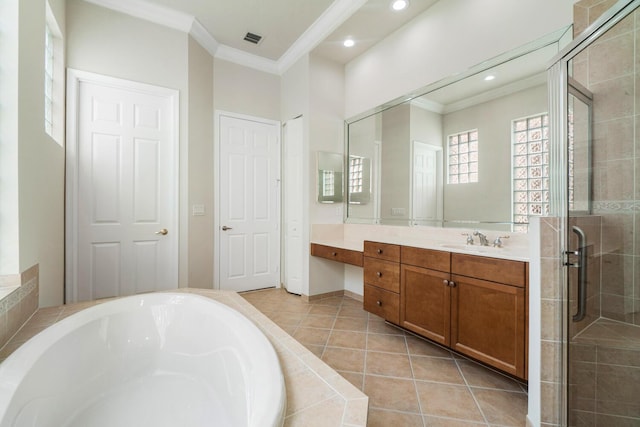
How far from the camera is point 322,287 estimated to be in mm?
3217

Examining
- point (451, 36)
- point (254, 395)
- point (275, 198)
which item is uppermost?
point (451, 36)

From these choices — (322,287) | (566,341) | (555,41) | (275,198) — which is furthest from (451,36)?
(322,287)

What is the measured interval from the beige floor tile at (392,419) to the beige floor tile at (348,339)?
0.66 metres

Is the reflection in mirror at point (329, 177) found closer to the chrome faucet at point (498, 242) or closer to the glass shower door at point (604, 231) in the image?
the chrome faucet at point (498, 242)

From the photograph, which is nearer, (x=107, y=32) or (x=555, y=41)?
(x=555, y=41)

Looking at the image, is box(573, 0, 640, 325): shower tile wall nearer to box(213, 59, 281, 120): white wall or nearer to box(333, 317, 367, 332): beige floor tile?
box(333, 317, 367, 332): beige floor tile

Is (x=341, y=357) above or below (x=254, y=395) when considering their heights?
below

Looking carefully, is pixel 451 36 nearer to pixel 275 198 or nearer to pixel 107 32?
pixel 275 198

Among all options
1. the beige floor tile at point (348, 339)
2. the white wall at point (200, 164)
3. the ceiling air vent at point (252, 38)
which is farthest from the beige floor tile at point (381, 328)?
the ceiling air vent at point (252, 38)

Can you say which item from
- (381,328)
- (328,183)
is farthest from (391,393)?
(328,183)

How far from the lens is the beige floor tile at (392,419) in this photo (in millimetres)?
1359

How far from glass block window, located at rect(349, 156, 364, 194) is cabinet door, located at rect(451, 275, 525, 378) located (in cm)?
169

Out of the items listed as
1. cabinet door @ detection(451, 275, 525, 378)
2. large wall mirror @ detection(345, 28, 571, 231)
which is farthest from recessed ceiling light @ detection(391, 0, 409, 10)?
cabinet door @ detection(451, 275, 525, 378)

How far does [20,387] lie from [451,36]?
317 centimetres
